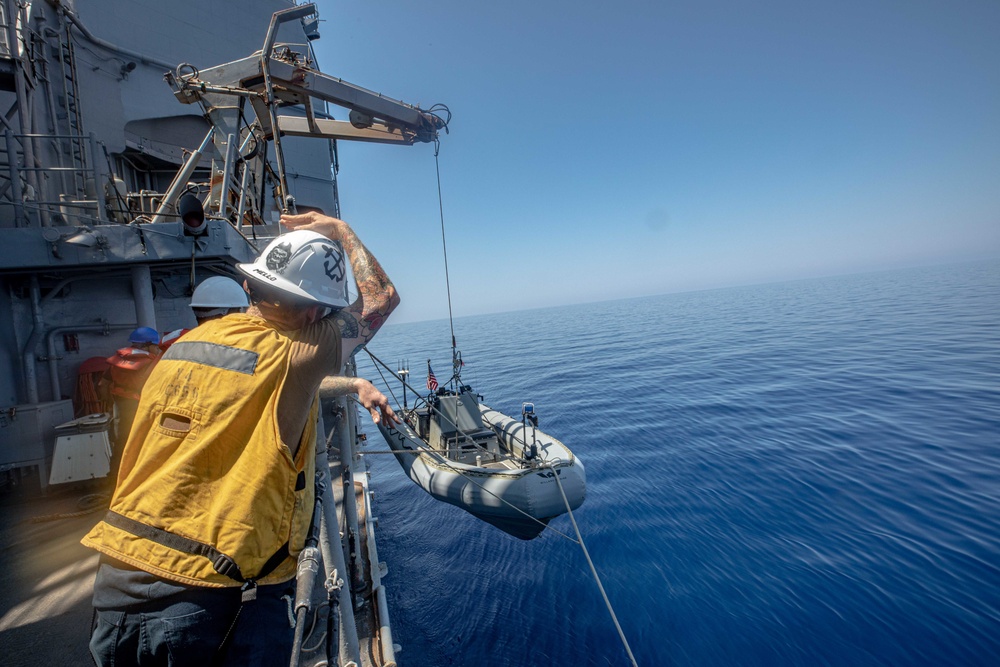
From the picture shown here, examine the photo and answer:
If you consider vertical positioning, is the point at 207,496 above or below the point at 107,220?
below

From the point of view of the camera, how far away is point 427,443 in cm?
1027

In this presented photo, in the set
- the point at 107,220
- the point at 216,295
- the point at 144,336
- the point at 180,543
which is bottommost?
the point at 180,543

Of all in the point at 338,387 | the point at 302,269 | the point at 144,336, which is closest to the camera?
the point at 302,269

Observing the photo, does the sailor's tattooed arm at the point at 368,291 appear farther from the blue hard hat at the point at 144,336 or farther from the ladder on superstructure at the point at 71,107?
the ladder on superstructure at the point at 71,107

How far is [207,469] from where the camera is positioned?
1325 mm

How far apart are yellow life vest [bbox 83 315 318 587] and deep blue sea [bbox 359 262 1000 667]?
555 centimetres

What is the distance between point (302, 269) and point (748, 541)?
8199mm

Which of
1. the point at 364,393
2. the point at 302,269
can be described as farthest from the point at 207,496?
the point at 302,269

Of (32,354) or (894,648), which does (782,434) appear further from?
(32,354)

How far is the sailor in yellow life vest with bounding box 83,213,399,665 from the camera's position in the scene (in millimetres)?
1305

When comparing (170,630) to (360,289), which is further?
(360,289)

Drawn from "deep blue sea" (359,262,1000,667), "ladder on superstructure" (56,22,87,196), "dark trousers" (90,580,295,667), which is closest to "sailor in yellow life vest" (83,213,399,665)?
"dark trousers" (90,580,295,667)

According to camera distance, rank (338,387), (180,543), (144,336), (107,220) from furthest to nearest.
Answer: (107,220) → (144,336) → (338,387) → (180,543)

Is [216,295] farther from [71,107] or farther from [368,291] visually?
[71,107]
